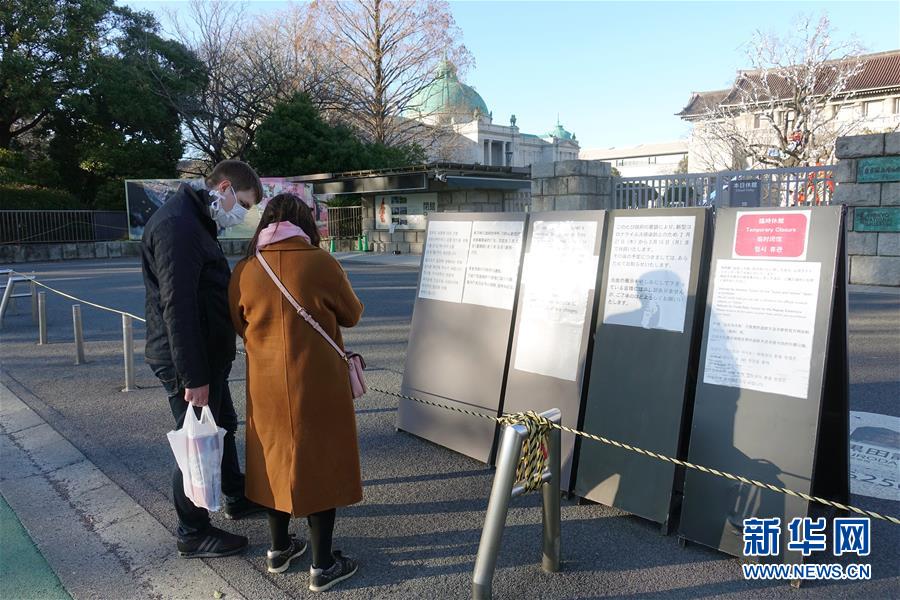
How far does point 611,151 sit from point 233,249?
264 ft

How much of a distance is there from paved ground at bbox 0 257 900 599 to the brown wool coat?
51 cm

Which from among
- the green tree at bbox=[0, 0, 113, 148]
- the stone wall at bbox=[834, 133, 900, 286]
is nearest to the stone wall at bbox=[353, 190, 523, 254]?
the stone wall at bbox=[834, 133, 900, 286]

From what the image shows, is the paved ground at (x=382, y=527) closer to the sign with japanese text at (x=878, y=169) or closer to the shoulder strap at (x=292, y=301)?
the shoulder strap at (x=292, y=301)

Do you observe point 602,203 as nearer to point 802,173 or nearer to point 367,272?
point 802,173

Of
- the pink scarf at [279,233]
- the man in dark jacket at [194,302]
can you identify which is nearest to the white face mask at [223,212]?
the man in dark jacket at [194,302]

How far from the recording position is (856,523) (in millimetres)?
3279

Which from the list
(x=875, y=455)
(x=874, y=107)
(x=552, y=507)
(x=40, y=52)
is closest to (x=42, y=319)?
(x=552, y=507)

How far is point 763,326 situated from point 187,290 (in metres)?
2.82

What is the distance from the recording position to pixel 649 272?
3.67 meters

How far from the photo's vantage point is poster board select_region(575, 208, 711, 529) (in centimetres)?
349

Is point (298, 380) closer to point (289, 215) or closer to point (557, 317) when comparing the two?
point (289, 215)

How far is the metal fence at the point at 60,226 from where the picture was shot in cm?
2742

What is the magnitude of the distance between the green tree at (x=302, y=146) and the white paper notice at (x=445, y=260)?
29.2m

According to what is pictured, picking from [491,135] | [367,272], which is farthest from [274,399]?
[491,135]
